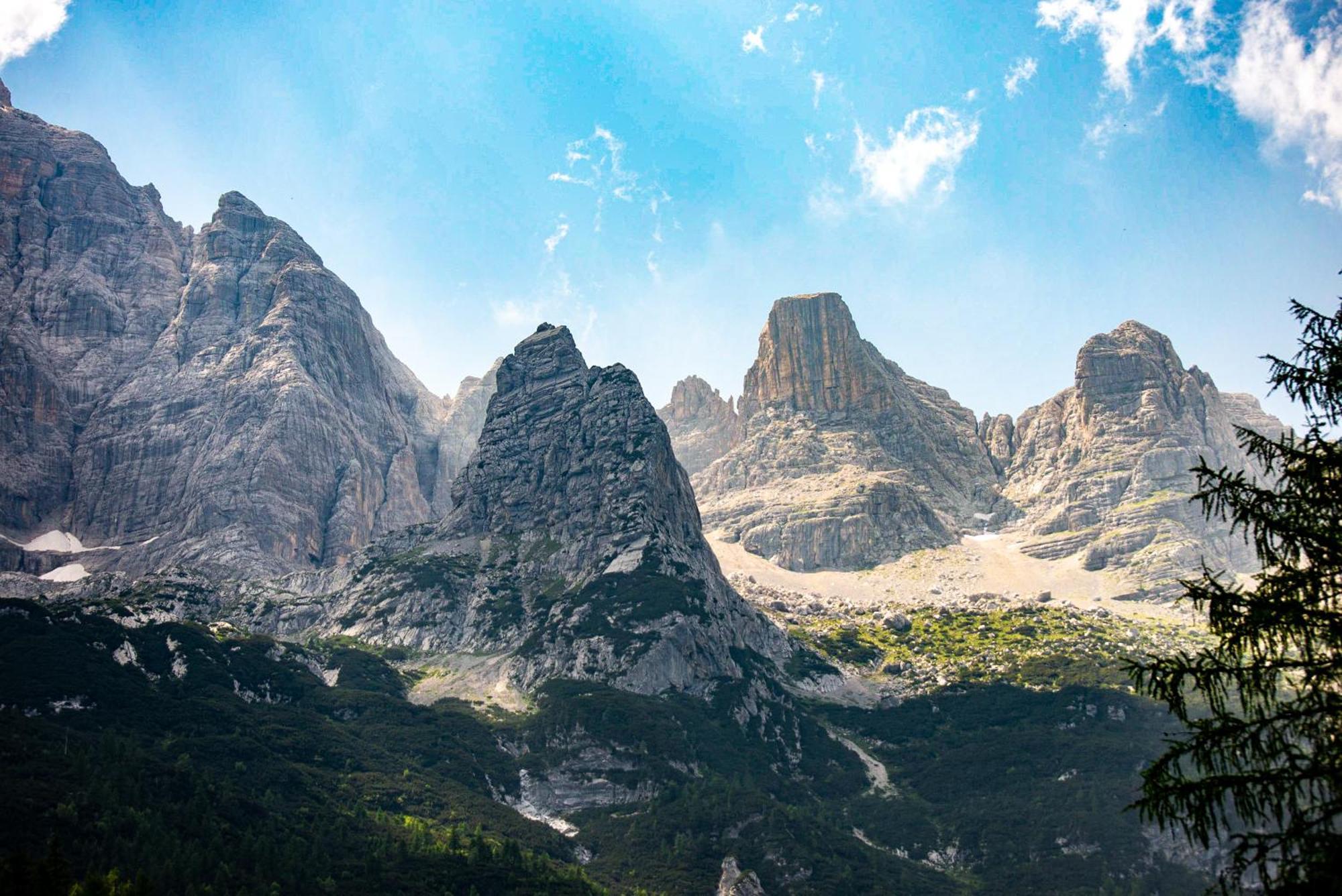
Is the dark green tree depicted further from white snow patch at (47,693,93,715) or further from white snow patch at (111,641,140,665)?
white snow patch at (111,641,140,665)

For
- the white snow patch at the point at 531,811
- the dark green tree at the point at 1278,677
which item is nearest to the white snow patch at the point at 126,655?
the white snow patch at the point at 531,811

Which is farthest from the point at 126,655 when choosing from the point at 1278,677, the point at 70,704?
the point at 1278,677

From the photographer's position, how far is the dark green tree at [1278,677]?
58.4 feet

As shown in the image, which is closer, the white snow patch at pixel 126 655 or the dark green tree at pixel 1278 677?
the dark green tree at pixel 1278 677

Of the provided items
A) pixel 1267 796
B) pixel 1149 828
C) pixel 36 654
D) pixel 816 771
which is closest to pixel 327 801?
pixel 36 654

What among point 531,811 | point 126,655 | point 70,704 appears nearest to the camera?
point 70,704

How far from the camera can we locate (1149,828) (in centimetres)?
16025

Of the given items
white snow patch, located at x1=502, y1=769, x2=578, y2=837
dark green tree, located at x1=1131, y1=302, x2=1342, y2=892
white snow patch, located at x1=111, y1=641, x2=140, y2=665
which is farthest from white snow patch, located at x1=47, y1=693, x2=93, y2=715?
dark green tree, located at x1=1131, y1=302, x2=1342, y2=892

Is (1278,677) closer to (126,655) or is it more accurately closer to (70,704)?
(70,704)

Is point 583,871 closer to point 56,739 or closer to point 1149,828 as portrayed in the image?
point 56,739

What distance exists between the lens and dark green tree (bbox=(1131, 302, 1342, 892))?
58.4ft

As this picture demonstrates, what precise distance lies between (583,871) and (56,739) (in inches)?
2891

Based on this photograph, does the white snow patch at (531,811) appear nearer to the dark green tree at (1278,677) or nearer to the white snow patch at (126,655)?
the white snow patch at (126,655)

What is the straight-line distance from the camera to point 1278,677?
67.4ft
